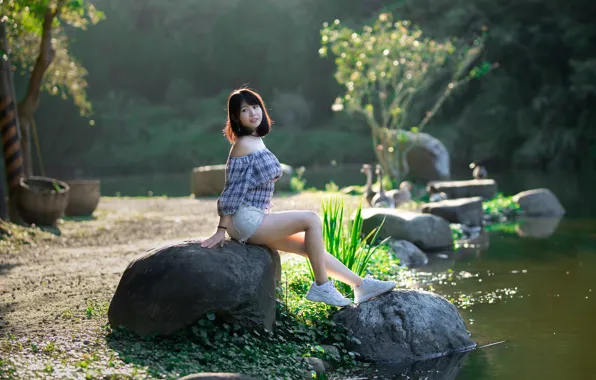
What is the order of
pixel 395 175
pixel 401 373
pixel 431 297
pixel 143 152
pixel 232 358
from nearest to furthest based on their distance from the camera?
1. pixel 232 358
2. pixel 401 373
3. pixel 431 297
4. pixel 395 175
5. pixel 143 152

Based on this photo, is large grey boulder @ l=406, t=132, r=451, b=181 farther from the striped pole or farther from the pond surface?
the striped pole

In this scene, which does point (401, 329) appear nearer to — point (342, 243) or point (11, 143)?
point (342, 243)

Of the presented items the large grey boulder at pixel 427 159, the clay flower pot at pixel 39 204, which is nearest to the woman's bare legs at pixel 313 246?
the clay flower pot at pixel 39 204

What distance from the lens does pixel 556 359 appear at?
6199mm

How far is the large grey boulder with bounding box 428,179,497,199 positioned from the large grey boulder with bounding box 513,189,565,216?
697 millimetres

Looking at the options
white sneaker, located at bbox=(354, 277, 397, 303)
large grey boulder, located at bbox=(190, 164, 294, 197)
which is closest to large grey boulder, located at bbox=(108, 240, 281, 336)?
white sneaker, located at bbox=(354, 277, 397, 303)

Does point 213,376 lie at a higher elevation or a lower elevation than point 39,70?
lower

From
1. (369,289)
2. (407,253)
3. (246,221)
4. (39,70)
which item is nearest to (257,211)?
(246,221)

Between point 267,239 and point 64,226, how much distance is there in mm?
7867

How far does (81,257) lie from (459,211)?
702 centimetres

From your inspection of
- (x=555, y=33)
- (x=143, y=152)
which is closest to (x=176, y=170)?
(x=143, y=152)

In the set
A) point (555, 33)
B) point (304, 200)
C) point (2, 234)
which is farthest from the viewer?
point (555, 33)

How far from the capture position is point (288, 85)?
40.8m

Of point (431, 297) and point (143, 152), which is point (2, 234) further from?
point (143, 152)
